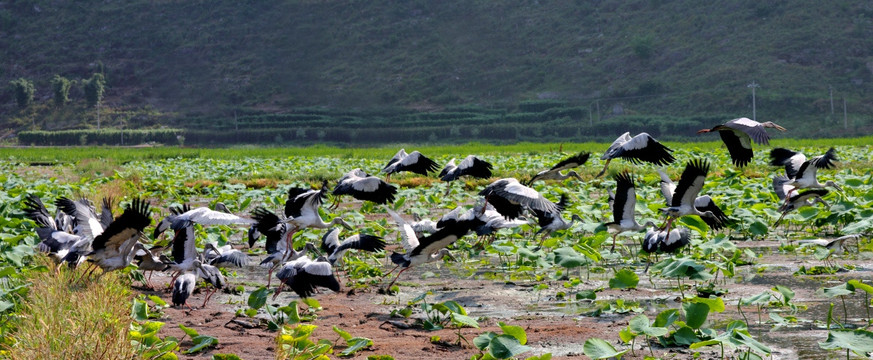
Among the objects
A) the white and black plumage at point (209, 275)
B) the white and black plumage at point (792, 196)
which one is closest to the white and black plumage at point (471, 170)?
the white and black plumage at point (792, 196)

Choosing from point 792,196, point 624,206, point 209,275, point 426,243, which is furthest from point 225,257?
point 792,196

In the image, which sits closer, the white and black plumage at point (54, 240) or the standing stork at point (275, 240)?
the white and black plumage at point (54, 240)

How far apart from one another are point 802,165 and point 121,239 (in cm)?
722

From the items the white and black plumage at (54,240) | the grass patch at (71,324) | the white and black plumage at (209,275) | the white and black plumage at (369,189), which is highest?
the white and black plumage at (369,189)

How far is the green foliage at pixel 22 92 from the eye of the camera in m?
65.5

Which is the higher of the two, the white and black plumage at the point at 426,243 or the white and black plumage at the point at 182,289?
the white and black plumage at the point at 426,243

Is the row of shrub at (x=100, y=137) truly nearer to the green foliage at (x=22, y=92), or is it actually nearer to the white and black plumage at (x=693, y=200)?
the green foliage at (x=22, y=92)

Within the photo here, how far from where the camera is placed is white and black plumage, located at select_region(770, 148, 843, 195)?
9242mm

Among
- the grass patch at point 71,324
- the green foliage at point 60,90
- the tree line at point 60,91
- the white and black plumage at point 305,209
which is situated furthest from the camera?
the green foliage at point 60,90

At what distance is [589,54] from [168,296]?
62.3m

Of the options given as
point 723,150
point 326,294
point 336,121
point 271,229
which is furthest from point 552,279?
point 336,121

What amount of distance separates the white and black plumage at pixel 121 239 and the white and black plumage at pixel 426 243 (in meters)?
1.80

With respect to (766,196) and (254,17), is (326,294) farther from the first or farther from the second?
(254,17)

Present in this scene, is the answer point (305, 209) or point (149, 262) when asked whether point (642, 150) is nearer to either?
point (305, 209)
